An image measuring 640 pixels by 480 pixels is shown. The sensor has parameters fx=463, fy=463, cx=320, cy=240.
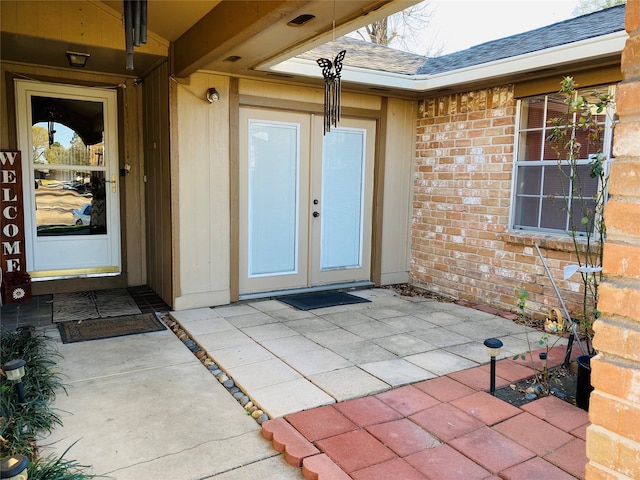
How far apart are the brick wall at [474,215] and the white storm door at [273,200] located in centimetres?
160

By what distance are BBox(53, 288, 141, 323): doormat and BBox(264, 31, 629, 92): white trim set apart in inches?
111

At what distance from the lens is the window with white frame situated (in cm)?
430

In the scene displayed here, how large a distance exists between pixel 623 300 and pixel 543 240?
389 cm

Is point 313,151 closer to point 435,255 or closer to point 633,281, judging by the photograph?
point 435,255

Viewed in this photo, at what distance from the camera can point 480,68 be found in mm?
4668

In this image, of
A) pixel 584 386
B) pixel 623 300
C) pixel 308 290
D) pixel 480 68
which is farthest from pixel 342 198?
pixel 623 300

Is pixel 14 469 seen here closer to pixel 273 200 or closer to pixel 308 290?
pixel 273 200

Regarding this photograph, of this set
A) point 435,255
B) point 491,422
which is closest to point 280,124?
point 435,255

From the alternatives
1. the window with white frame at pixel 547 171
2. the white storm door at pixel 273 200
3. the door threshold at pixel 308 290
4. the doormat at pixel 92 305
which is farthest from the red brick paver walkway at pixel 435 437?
the doormat at pixel 92 305

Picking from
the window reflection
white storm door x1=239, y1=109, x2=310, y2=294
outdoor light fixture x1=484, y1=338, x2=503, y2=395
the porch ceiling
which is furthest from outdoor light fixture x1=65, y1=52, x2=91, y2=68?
outdoor light fixture x1=484, y1=338, x2=503, y2=395

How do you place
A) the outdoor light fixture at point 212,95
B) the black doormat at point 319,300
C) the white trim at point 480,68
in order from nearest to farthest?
the white trim at point 480,68
the outdoor light fixture at point 212,95
the black doormat at point 319,300

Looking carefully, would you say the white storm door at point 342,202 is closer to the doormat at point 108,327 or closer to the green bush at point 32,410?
the doormat at point 108,327

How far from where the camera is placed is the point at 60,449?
2322mm

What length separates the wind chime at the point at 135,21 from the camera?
1656mm
